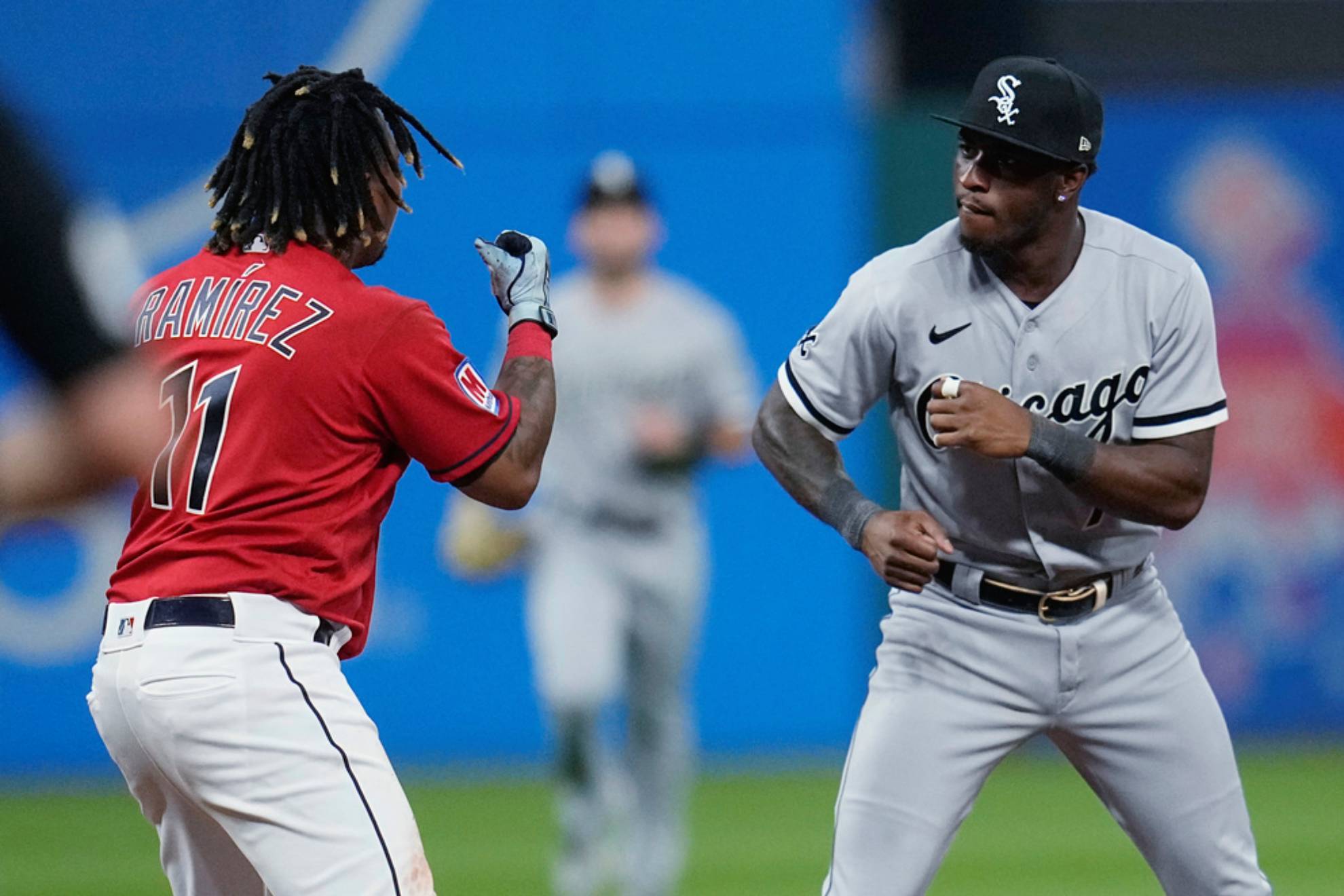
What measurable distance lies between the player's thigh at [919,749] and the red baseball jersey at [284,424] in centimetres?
113

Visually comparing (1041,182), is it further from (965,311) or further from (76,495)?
(76,495)

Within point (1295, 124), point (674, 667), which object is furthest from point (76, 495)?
point (1295, 124)

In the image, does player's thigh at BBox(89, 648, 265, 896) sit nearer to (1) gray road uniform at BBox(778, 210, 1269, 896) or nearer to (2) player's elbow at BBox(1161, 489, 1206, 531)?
(1) gray road uniform at BBox(778, 210, 1269, 896)

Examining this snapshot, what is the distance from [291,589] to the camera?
382cm

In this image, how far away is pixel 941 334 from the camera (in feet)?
14.4

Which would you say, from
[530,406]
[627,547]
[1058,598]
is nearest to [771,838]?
[627,547]

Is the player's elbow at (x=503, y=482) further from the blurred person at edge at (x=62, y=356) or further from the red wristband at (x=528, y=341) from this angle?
the blurred person at edge at (x=62, y=356)

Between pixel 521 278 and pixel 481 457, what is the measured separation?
57cm

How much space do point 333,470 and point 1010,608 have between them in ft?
5.28

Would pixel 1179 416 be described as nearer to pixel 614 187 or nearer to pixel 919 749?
pixel 919 749

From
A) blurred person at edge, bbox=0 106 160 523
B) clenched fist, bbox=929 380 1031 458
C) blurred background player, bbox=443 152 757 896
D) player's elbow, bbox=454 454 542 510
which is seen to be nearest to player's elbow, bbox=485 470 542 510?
player's elbow, bbox=454 454 542 510

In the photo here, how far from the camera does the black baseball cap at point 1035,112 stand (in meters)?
4.23

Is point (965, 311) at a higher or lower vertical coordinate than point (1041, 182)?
lower

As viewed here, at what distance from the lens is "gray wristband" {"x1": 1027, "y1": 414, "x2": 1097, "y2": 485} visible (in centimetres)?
418
